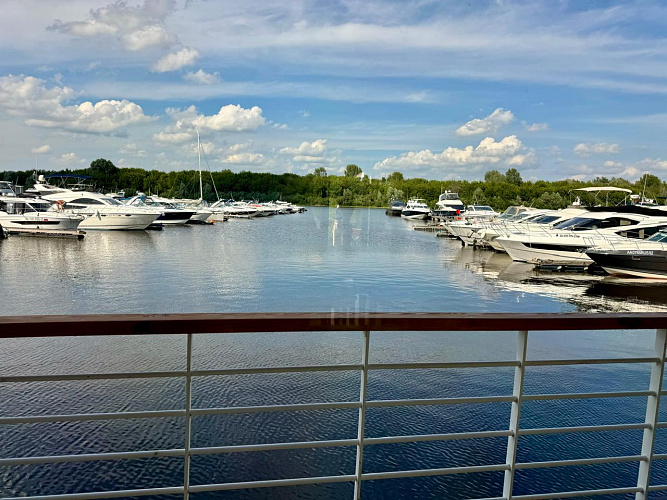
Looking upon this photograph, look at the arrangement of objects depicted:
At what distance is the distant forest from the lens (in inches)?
301

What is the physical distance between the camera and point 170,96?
31.9 m

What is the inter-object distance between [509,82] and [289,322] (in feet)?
82.9

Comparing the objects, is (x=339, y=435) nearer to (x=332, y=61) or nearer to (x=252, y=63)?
(x=332, y=61)

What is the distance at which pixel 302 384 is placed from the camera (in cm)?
430

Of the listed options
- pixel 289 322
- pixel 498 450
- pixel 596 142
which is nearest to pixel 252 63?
pixel 498 450

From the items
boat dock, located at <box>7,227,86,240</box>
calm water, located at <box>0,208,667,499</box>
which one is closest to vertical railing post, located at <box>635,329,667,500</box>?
calm water, located at <box>0,208,667,499</box>

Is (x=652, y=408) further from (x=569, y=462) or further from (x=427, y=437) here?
(x=427, y=437)

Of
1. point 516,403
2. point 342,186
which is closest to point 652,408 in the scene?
point 516,403

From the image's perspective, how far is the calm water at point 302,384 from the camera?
267 cm

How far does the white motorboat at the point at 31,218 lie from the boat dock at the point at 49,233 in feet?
0.29

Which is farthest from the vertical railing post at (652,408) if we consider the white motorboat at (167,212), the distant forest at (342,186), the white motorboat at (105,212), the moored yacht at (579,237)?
the white motorboat at (167,212)

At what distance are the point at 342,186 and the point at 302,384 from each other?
3502 millimetres

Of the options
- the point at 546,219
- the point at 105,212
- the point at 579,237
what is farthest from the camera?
the point at 105,212

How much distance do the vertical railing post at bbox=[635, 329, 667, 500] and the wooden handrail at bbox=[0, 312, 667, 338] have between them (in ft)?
0.17
